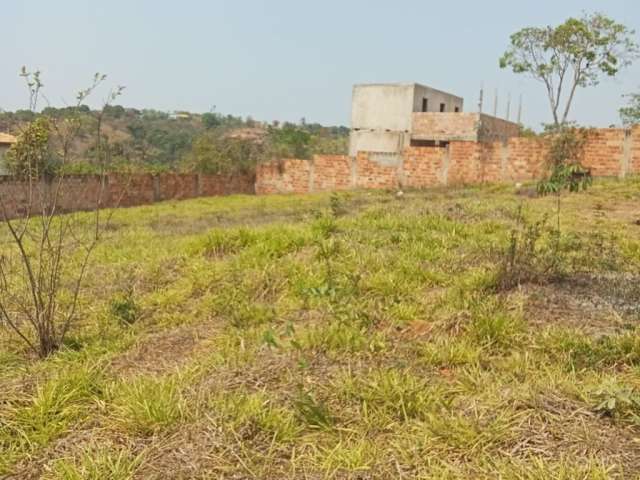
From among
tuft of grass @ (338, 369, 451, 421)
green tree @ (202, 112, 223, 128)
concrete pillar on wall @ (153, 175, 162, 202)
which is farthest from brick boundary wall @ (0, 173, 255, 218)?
green tree @ (202, 112, 223, 128)

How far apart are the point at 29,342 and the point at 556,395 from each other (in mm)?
2983

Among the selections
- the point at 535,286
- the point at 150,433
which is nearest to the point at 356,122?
the point at 535,286

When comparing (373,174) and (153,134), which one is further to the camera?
(153,134)

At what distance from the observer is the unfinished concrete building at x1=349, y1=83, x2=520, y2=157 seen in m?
21.5

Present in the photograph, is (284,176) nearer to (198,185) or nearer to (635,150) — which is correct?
(198,185)

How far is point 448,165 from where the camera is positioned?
1591 centimetres

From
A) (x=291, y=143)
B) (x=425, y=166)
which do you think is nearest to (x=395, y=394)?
(x=425, y=166)

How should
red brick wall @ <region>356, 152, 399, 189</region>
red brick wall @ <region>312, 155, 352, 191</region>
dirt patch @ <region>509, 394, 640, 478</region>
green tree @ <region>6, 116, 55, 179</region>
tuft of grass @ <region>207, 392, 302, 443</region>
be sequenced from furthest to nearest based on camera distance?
red brick wall @ <region>312, 155, 352, 191</region> < red brick wall @ <region>356, 152, 399, 189</region> < green tree @ <region>6, 116, 55, 179</region> < tuft of grass @ <region>207, 392, 302, 443</region> < dirt patch @ <region>509, 394, 640, 478</region>

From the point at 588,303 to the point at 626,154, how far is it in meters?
11.8

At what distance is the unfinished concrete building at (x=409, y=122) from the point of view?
70.4 ft

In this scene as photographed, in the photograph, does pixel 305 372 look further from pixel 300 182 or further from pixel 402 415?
pixel 300 182

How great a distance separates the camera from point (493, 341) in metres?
2.88

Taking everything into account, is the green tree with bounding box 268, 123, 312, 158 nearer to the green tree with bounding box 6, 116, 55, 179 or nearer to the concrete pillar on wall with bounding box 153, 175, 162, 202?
the concrete pillar on wall with bounding box 153, 175, 162, 202

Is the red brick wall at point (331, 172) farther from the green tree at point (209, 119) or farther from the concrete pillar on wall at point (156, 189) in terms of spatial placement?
the green tree at point (209, 119)
